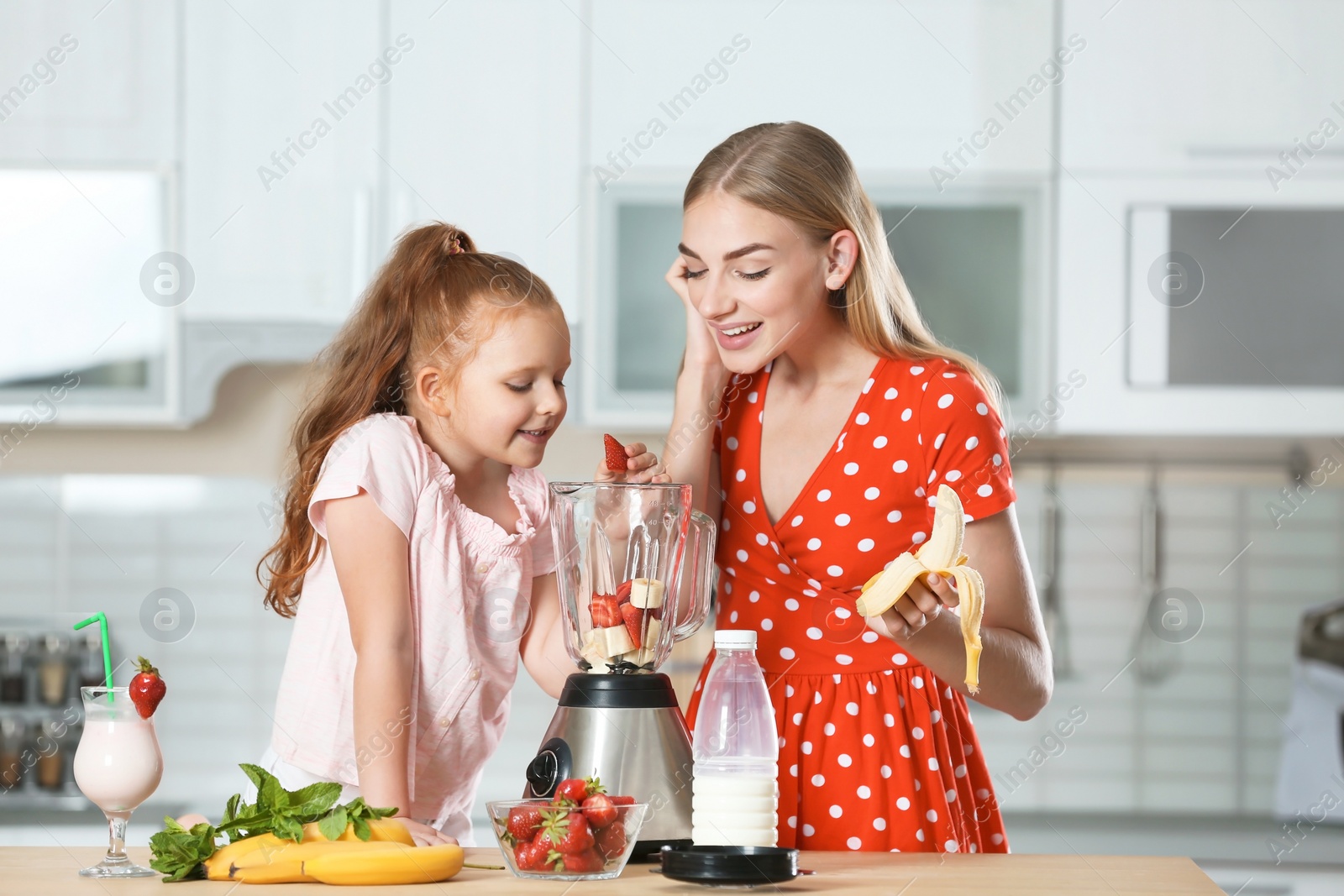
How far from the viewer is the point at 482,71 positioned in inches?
100

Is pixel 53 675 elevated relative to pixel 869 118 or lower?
lower

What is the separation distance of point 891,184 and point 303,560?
1.56m

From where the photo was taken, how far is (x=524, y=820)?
0.96 meters

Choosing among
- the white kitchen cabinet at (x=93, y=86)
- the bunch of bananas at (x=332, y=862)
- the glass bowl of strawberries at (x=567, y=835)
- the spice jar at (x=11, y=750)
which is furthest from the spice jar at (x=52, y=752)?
the glass bowl of strawberries at (x=567, y=835)

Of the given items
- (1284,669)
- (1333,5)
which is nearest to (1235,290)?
(1333,5)

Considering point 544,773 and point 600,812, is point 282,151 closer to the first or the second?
point 544,773

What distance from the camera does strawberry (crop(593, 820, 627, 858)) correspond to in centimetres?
96

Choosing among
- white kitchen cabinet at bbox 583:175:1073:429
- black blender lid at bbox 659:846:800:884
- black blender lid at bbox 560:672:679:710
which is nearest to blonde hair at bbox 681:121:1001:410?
black blender lid at bbox 560:672:679:710

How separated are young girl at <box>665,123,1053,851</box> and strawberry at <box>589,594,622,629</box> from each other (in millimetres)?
204

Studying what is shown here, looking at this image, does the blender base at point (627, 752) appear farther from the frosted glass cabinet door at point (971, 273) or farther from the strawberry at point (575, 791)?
the frosted glass cabinet door at point (971, 273)

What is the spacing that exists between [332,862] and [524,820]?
0.14m

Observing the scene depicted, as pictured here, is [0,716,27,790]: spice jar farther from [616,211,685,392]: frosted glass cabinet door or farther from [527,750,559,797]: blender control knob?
[527,750,559,797]: blender control knob

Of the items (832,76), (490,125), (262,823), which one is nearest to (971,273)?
(832,76)

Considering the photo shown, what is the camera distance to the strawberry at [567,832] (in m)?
0.95
